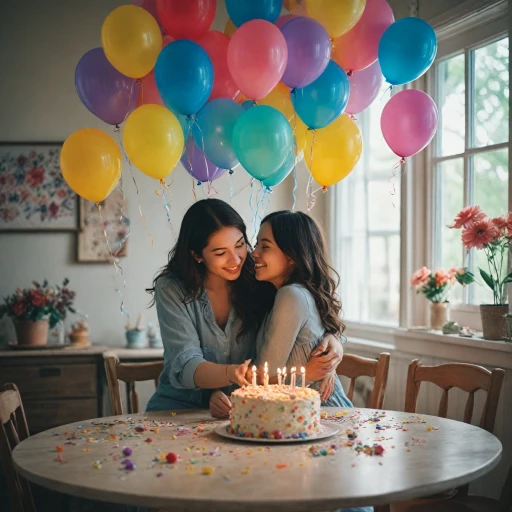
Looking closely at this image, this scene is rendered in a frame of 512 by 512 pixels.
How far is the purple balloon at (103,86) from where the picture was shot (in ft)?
7.71

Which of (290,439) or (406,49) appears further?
(406,49)

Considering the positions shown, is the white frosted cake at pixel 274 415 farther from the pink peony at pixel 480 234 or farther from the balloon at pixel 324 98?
the pink peony at pixel 480 234

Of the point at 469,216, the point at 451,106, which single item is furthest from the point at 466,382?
the point at 451,106

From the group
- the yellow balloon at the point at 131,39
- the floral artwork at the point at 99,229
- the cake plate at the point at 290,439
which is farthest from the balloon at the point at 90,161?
the floral artwork at the point at 99,229

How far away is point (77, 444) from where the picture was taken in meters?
1.74

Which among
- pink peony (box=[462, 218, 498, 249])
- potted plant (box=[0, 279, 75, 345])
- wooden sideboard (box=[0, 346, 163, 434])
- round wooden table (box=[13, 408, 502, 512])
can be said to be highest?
pink peony (box=[462, 218, 498, 249])

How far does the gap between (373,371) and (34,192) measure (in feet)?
7.91

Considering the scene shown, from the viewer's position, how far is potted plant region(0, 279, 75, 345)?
3787 millimetres

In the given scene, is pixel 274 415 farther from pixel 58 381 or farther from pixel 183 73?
pixel 58 381

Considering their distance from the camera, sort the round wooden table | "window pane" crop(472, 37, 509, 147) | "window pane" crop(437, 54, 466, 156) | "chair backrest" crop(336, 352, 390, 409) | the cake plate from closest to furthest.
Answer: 1. the round wooden table
2. the cake plate
3. "chair backrest" crop(336, 352, 390, 409)
4. "window pane" crop(472, 37, 509, 147)
5. "window pane" crop(437, 54, 466, 156)

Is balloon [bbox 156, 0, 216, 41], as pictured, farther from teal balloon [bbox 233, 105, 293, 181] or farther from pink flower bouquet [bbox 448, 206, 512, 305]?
pink flower bouquet [bbox 448, 206, 512, 305]

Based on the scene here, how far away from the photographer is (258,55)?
6.85 ft

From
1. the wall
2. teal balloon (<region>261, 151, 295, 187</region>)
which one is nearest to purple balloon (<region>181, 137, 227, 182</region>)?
teal balloon (<region>261, 151, 295, 187</region>)

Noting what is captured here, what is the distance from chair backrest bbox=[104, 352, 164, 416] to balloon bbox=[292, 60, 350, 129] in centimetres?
106
